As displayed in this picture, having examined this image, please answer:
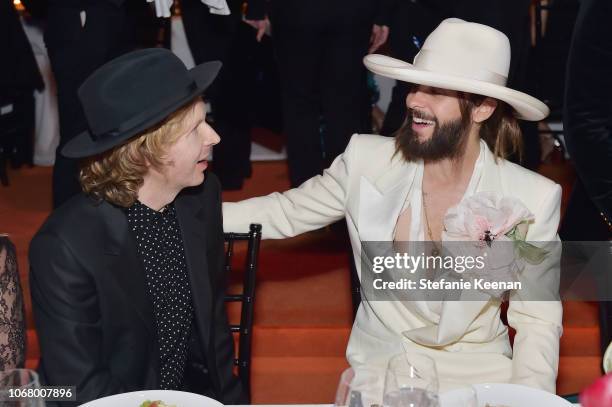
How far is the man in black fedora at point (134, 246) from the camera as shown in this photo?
7.88ft

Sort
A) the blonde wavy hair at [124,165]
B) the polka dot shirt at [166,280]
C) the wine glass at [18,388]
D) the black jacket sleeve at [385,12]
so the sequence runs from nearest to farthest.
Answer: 1. the wine glass at [18,388]
2. the blonde wavy hair at [124,165]
3. the polka dot shirt at [166,280]
4. the black jacket sleeve at [385,12]

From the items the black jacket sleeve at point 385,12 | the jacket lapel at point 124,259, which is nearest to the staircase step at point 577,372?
the black jacket sleeve at point 385,12

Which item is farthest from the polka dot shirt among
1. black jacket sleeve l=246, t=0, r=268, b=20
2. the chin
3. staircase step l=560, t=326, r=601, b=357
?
black jacket sleeve l=246, t=0, r=268, b=20

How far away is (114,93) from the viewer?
243 centimetres

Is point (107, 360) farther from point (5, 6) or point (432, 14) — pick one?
point (5, 6)

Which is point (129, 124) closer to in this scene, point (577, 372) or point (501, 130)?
point (501, 130)

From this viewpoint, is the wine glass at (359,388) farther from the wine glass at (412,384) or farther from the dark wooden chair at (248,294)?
the dark wooden chair at (248,294)

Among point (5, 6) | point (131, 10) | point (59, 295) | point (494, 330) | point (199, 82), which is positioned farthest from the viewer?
point (5, 6)

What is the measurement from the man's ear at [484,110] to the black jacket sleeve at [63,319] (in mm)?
1212

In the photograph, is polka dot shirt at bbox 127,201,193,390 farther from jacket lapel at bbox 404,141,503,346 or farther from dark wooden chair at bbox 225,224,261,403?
jacket lapel at bbox 404,141,503,346

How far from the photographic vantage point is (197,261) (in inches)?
104

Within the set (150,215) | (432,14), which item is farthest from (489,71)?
(432,14)

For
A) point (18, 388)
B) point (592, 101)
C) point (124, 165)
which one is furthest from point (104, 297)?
point (592, 101)

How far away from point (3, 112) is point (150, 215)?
12.1 feet
